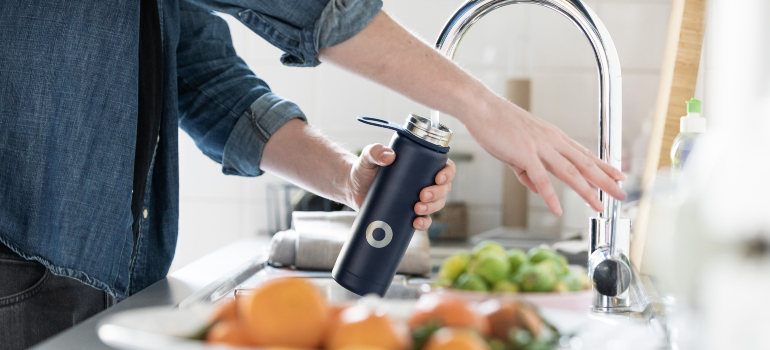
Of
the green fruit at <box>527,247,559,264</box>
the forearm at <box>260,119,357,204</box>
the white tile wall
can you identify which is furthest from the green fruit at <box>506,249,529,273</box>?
the white tile wall

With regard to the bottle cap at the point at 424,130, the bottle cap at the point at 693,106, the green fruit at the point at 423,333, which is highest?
the bottle cap at the point at 693,106

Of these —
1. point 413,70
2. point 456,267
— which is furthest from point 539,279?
point 413,70

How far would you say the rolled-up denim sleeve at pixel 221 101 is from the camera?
0.93m

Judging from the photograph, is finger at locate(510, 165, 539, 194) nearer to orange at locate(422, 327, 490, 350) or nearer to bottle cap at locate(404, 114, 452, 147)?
bottle cap at locate(404, 114, 452, 147)

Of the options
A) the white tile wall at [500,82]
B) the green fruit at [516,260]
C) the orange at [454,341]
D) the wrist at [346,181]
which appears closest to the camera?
the orange at [454,341]

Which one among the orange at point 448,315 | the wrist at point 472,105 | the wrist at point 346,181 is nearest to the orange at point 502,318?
the orange at point 448,315

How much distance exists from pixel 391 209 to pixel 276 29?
0.20m

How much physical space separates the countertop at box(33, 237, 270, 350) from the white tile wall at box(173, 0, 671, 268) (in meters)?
0.63

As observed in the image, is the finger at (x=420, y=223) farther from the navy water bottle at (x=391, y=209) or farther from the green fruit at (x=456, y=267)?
the green fruit at (x=456, y=267)

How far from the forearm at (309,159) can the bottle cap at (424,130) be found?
0.85 ft

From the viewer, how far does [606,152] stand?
71 cm

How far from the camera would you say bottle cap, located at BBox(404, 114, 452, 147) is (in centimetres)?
62

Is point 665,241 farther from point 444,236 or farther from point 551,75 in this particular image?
point 551,75

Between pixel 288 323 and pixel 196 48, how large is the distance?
0.71 metres
